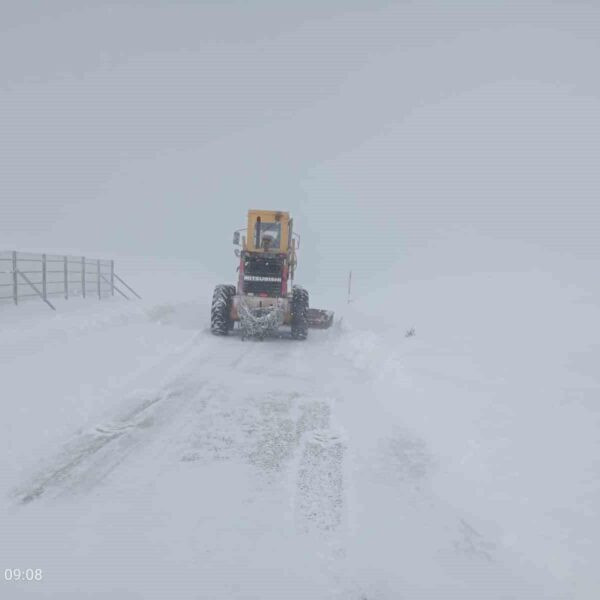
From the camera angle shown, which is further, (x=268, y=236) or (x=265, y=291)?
(x=268, y=236)

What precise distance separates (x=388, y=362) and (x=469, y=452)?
3563mm

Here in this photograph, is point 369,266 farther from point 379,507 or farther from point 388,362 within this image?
point 379,507

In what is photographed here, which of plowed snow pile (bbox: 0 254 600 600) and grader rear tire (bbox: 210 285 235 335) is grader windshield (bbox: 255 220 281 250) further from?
plowed snow pile (bbox: 0 254 600 600)

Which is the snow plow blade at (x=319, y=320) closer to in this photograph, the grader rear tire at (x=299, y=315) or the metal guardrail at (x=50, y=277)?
the grader rear tire at (x=299, y=315)

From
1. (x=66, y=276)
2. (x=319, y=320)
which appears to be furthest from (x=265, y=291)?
(x=66, y=276)

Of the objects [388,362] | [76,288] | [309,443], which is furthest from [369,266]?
[309,443]

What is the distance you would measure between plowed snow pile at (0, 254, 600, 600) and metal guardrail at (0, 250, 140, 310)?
4028 millimetres

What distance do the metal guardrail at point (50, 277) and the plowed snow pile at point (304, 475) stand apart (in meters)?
4.03

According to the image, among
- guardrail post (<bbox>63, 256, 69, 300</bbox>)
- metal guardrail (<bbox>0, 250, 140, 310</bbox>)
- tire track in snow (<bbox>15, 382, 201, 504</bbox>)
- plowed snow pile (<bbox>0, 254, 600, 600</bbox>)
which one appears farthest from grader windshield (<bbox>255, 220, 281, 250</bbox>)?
tire track in snow (<bbox>15, 382, 201, 504</bbox>)
